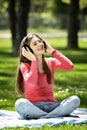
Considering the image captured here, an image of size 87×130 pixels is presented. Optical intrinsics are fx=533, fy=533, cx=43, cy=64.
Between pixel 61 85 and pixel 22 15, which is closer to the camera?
pixel 61 85

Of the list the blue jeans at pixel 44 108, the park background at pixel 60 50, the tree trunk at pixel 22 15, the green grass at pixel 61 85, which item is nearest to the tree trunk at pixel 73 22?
the park background at pixel 60 50

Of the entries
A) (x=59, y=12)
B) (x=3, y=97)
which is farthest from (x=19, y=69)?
(x=59, y=12)

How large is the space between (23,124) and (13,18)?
19.9m

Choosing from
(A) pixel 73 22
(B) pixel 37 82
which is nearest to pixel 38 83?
(B) pixel 37 82

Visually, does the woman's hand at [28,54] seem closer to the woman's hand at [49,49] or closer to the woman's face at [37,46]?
the woman's face at [37,46]

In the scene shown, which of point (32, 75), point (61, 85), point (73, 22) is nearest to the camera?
point (32, 75)

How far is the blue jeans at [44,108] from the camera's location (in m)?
8.03

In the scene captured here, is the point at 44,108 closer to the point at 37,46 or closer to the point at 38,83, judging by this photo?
the point at 38,83

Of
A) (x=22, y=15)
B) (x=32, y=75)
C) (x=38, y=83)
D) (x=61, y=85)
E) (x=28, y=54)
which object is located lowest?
(x=61, y=85)

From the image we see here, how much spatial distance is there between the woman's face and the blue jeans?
78 cm

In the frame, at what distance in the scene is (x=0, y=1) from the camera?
1103 inches

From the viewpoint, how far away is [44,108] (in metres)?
8.23

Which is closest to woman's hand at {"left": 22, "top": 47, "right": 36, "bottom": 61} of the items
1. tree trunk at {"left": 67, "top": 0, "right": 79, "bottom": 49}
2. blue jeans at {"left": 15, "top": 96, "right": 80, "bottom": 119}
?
blue jeans at {"left": 15, "top": 96, "right": 80, "bottom": 119}

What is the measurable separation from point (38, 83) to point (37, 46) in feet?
1.88
